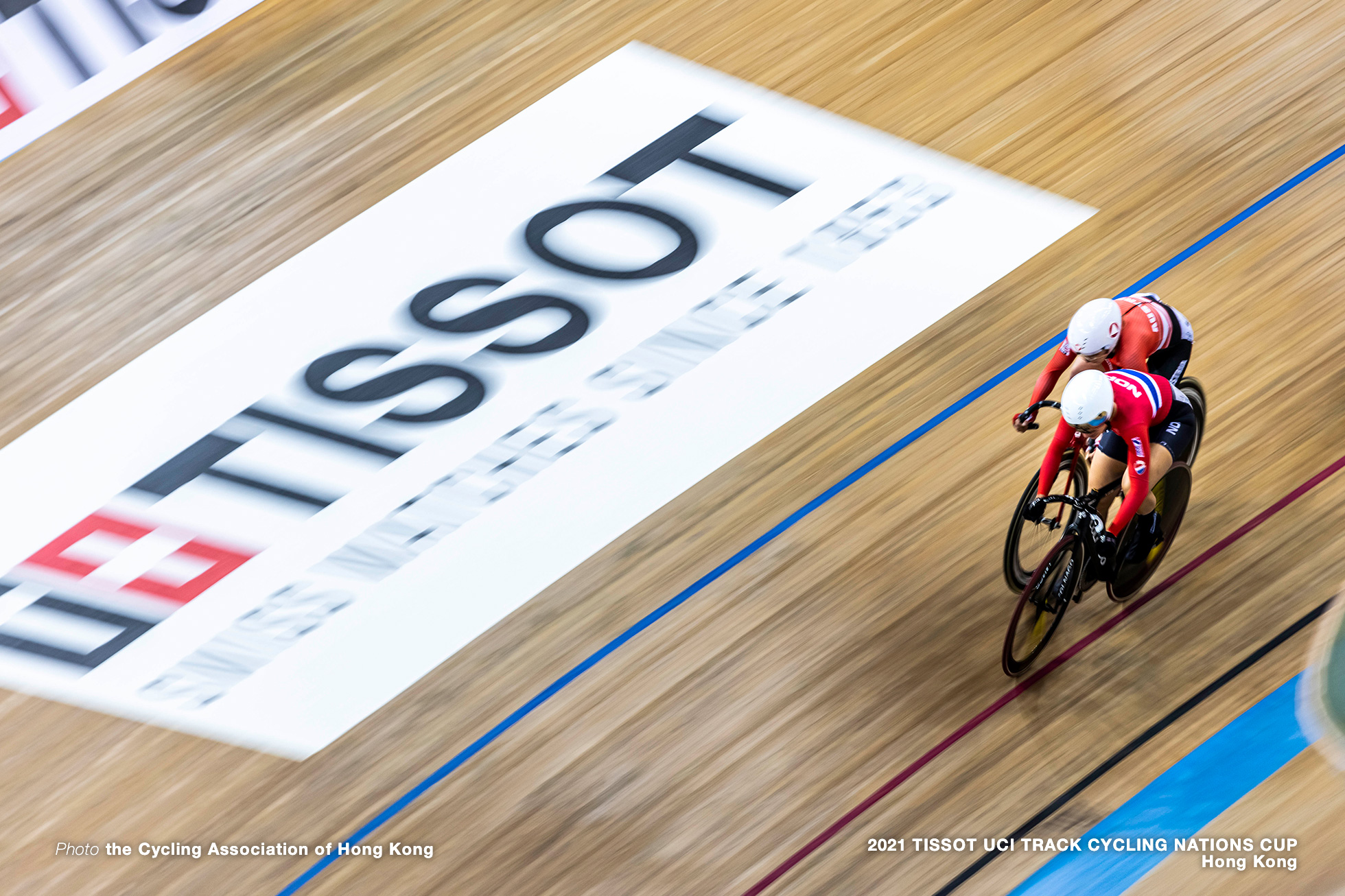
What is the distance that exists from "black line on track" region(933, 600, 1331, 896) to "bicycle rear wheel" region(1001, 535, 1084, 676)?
13.4 inches

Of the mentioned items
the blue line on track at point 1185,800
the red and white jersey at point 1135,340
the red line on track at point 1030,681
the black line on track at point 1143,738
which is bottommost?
the blue line on track at point 1185,800

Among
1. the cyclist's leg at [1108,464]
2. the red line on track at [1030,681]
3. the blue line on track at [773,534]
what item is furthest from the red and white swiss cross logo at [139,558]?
the cyclist's leg at [1108,464]

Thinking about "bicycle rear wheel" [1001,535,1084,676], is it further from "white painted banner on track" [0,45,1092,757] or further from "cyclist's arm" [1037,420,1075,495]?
"white painted banner on track" [0,45,1092,757]

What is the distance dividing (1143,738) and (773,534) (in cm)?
120

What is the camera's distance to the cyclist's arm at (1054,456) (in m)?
3.33

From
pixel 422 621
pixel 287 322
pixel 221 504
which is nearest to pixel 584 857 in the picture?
pixel 422 621

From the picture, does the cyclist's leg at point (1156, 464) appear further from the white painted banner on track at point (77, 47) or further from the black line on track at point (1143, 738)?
the white painted banner on track at point (77, 47)

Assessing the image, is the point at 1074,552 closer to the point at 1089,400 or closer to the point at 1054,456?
the point at 1054,456

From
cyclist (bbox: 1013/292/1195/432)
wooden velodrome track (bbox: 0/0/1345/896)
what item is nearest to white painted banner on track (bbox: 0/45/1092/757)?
wooden velodrome track (bbox: 0/0/1345/896)

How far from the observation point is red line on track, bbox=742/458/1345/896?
136 inches

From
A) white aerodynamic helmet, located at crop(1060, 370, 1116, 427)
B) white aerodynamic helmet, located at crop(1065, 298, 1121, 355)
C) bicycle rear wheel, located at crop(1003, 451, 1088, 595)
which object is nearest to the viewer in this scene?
white aerodynamic helmet, located at crop(1060, 370, 1116, 427)

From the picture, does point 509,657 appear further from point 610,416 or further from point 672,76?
point 672,76

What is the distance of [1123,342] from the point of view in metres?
3.39

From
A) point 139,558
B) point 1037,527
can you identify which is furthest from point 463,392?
point 1037,527
